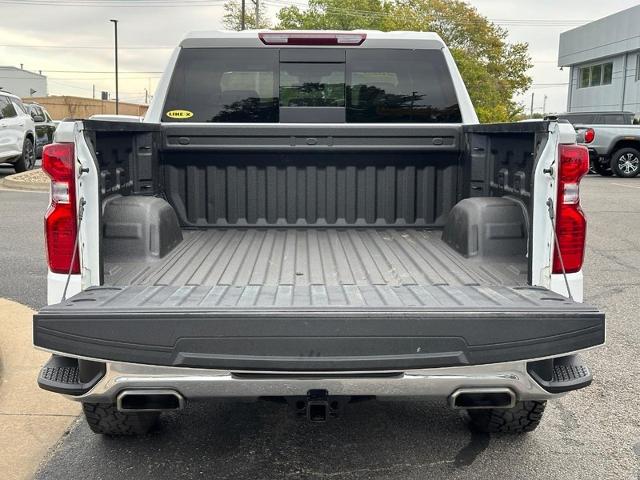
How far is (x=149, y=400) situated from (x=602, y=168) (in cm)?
2057

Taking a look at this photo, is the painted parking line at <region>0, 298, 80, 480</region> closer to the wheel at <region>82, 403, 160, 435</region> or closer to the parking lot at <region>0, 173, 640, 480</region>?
the parking lot at <region>0, 173, 640, 480</region>

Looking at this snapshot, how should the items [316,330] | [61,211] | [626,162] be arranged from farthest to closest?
[626,162] < [61,211] < [316,330]

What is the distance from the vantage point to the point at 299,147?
4406 millimetres

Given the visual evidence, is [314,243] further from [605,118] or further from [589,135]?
[605,118]

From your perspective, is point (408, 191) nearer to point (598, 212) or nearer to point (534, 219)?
point (534, 219)

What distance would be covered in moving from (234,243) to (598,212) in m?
10.8

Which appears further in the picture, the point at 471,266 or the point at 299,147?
the point at 299,147

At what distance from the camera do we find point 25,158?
1870 cm

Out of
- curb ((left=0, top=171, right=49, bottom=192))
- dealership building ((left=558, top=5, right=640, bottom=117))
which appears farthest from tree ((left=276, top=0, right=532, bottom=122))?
curb ((left=0, top=171, right=49, bottom=192))

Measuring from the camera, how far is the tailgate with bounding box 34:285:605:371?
2611mm

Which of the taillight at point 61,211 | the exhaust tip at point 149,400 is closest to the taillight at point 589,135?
the taillight at point 61,211

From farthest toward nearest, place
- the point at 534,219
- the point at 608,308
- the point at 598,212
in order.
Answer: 1. the point at 598,212
2. the point at 608,308
3. the point at 534,219

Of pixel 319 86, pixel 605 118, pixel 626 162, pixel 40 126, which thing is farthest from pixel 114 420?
pixel 605 118

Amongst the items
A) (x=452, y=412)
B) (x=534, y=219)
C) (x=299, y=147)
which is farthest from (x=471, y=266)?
(x=299, y=147)
